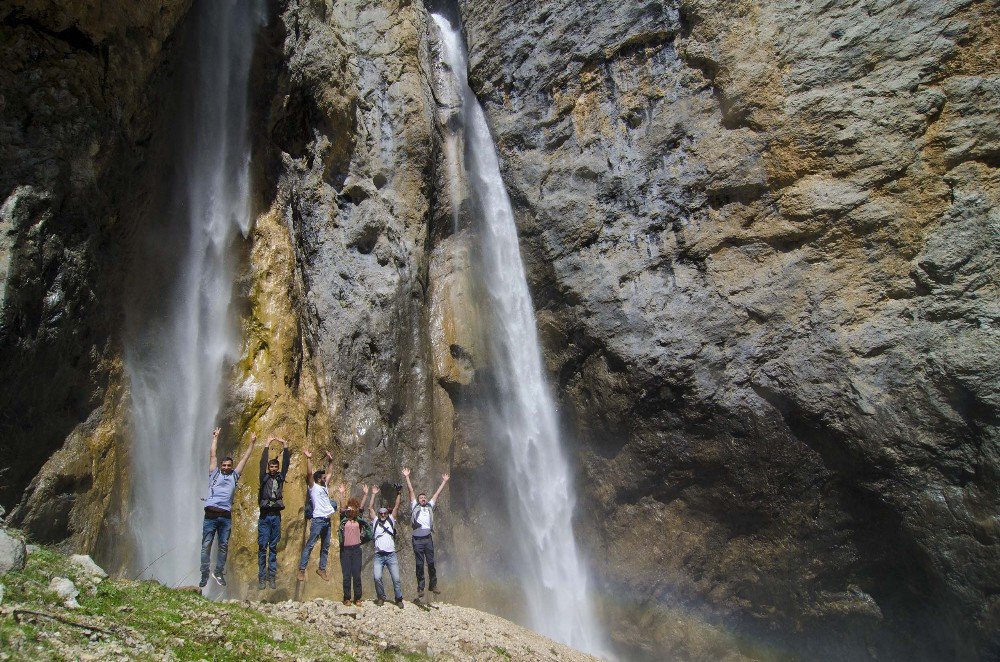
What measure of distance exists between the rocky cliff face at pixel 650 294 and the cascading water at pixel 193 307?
0.44m

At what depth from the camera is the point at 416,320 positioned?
14430mm

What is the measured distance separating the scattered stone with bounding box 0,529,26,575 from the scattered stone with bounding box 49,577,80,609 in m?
0.34

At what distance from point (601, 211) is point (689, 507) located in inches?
252

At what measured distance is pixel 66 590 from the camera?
19.1ft

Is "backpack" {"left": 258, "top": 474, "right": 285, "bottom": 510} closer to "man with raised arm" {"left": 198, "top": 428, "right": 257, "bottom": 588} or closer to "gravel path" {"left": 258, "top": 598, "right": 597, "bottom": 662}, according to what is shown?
"man with raised arm" {"left": 198, "top": 428, "right": 257, "bottom": 588}

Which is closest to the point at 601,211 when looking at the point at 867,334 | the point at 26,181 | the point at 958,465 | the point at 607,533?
the point at 867,334

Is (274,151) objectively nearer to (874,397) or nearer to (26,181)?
(26,181)

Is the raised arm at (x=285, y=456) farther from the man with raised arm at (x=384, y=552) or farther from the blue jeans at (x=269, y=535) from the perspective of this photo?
the man with raised arm at (x=384, y=552)

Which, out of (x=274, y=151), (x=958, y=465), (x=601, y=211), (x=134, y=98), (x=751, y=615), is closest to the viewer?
(x=134, y=98)

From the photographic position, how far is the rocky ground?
200 inches

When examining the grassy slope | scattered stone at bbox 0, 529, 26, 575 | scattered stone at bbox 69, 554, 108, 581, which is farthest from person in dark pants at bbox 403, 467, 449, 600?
scattered stone at bbox 0, 529, 26, 575

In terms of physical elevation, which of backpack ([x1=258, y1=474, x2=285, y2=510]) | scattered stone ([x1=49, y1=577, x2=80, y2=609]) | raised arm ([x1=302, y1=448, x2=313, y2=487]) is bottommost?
scattered stone ([x1=49, y1=577, x2=80, y2=609])

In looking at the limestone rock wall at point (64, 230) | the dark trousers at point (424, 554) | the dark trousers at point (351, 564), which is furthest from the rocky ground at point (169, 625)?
the limestone rock wall at point (64, 230)

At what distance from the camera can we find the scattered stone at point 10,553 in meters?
5.85
